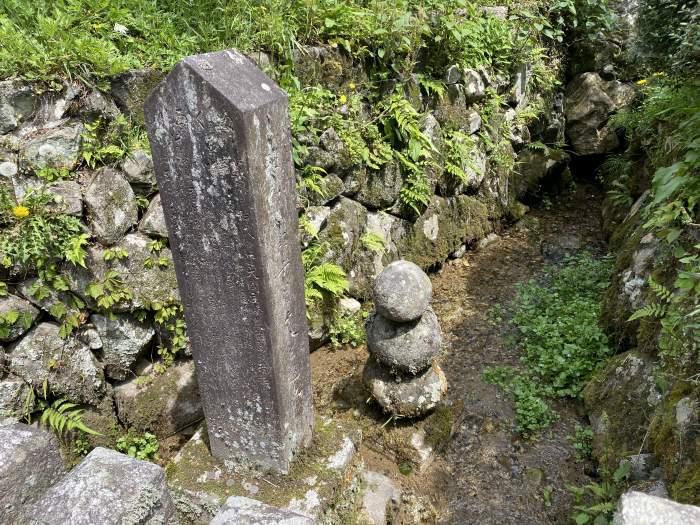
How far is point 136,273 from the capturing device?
13.3 feet

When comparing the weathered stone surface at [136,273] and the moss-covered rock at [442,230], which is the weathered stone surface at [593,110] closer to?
the moss-covered rock at [442,230]

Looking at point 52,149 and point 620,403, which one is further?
point 620,403

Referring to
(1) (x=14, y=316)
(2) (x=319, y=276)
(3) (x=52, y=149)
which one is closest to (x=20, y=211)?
(3) (x=52, y=149)

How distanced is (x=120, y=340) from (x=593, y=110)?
7917 millimetres

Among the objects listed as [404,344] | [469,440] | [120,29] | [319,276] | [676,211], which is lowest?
[469,440]

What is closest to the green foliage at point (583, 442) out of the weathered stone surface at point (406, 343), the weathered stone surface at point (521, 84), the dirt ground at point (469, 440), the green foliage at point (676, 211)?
the dirt ground at point (469, 440)

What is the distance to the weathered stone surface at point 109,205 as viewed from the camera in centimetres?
386

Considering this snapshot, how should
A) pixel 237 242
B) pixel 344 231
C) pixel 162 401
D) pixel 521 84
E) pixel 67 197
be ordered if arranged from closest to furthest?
1. pixel 237 242
2. pixel 67 197
3. pixel 162 401
4. pixel 344 231
5. pixel 521 84

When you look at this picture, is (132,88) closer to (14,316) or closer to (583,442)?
(14,316)

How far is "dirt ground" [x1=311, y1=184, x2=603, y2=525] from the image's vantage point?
3.88m

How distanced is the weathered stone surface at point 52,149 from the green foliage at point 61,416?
5.94 ft

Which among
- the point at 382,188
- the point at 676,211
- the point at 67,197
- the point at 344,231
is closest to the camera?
the point at 676,211

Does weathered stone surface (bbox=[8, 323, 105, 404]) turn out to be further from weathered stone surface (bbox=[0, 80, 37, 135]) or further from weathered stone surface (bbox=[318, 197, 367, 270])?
weathered stone surface (bbox=[318, 197, 367, 270])

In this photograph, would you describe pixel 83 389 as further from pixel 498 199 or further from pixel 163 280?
pixel 498 199
